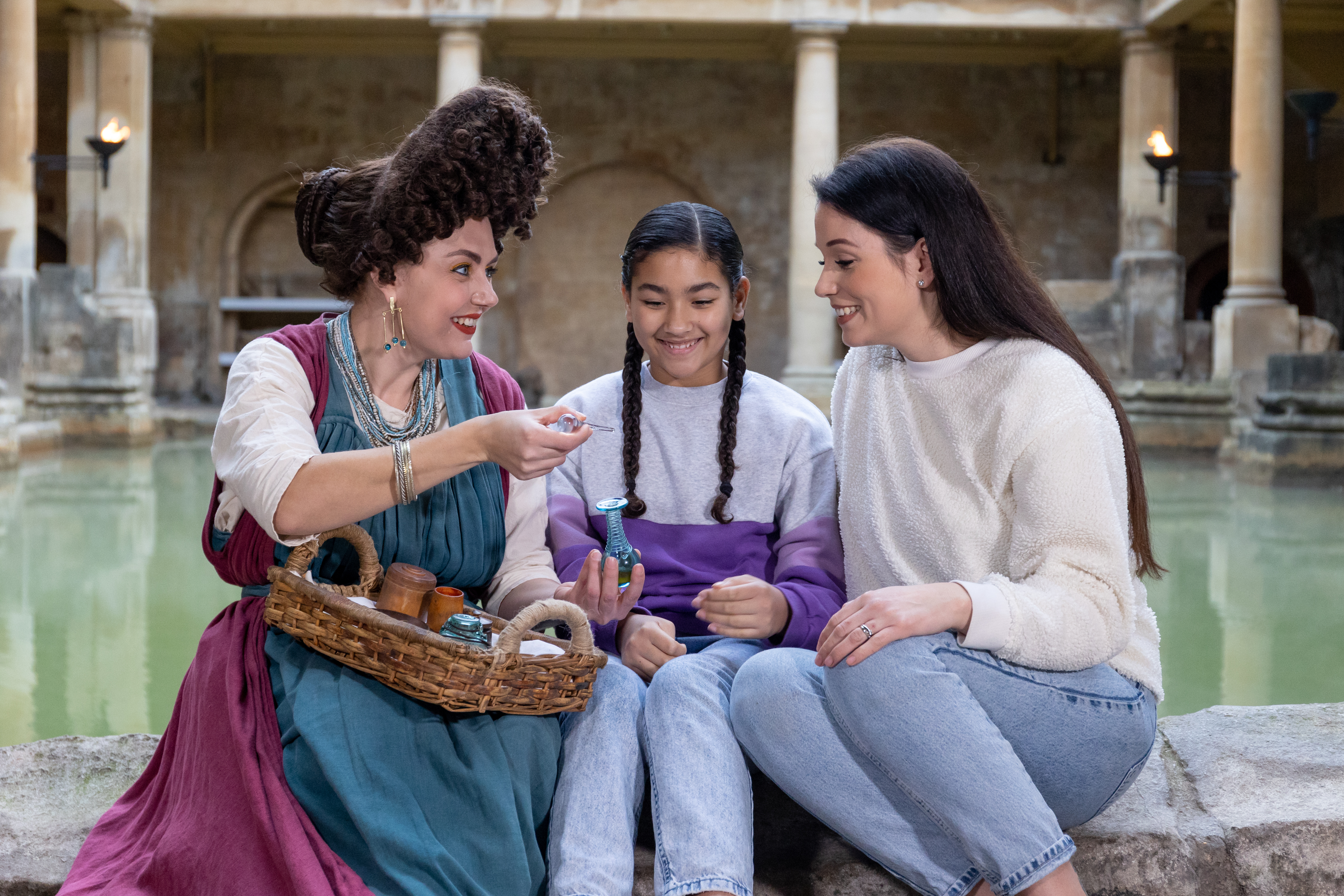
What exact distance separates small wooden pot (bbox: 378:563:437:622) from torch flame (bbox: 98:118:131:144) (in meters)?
11.7

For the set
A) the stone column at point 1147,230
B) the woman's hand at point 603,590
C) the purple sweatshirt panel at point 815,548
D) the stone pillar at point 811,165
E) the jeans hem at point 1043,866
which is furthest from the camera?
the stone pillar at point 811,165

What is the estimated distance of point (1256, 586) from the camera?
5191 millimetres

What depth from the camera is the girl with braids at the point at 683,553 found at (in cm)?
179

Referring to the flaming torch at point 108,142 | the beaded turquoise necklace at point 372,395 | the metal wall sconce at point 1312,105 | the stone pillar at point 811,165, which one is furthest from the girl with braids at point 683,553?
the flaming torch at point 108,142

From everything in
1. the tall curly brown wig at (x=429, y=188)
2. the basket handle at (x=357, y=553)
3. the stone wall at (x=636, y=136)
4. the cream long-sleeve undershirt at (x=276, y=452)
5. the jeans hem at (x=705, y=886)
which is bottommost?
the jeans hem at (x=705, y=886)

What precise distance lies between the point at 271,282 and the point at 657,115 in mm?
5448

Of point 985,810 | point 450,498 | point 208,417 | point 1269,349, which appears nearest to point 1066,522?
point 985,810

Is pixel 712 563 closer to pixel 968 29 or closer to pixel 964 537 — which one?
pixel 964 537

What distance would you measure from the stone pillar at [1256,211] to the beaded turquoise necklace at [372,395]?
10134 millimetres

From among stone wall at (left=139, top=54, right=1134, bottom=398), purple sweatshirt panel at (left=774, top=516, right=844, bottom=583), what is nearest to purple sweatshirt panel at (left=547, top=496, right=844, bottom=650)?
purple sweatshirt panel at (left=774, top=516, right=844, bottom=583)

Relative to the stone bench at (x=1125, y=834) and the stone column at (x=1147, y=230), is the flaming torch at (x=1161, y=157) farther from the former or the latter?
the stone bench at (x=1125, y=834)

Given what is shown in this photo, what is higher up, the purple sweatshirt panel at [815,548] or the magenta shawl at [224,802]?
the purple sweatshirt panel at [815,548]

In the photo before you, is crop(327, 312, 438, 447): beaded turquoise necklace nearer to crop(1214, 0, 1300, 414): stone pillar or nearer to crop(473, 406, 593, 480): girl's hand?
crop(473, 406, 593, 480): girl's hand

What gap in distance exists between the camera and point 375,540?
206 cm
